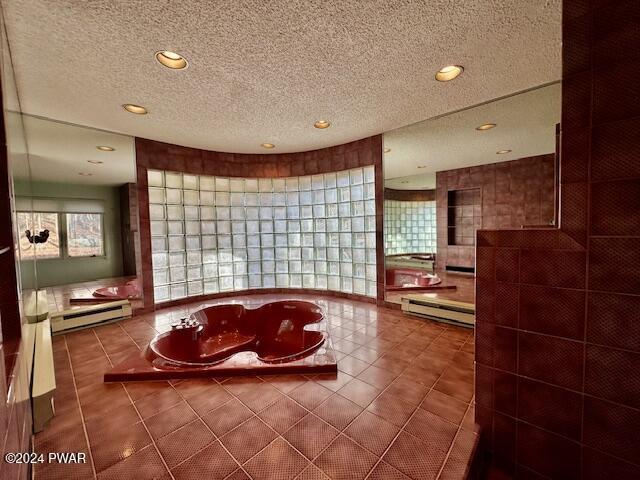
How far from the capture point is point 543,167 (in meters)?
3.87

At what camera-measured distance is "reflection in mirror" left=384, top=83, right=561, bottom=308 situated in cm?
276

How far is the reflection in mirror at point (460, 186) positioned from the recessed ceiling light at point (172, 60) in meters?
2.29

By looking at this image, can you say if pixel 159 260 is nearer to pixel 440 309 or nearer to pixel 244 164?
pixel 244 164

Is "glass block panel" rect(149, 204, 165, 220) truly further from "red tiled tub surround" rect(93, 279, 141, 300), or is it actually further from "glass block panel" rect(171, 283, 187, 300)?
"red tiled tub surround" rect(93, 279, 141, 300)

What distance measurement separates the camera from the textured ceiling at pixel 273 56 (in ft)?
4.32

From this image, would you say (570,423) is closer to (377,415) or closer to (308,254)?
(377,415)

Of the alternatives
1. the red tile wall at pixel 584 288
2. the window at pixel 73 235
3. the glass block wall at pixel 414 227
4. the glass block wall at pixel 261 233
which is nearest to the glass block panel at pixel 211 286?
the glass block wall at pixel 261 233

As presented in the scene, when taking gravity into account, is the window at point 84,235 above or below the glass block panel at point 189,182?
below

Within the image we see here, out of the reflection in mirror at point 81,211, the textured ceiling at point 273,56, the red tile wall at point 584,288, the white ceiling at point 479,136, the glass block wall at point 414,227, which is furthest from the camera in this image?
the glass block wall at point 414,227

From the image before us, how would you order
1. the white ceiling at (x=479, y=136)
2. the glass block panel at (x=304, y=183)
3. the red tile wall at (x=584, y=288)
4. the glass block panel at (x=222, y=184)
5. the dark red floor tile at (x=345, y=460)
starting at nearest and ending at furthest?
1. the red tile wall at (x=584, y=288)
2. the dark red floor tile at (x=345, y=460)
3. the white ceiling at (x=479, y=136)
4. the glass block panel at (x=222, y=184)
5. the glass block panel at (x=304, y=183)

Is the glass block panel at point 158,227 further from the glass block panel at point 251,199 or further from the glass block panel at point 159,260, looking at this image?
the glass block panel at point 251,199

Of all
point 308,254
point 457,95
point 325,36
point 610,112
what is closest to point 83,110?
point 325,36

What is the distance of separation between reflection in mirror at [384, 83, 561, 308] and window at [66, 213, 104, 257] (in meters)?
6.30

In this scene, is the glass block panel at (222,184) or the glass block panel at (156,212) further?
the glass block panel at (222,184)
